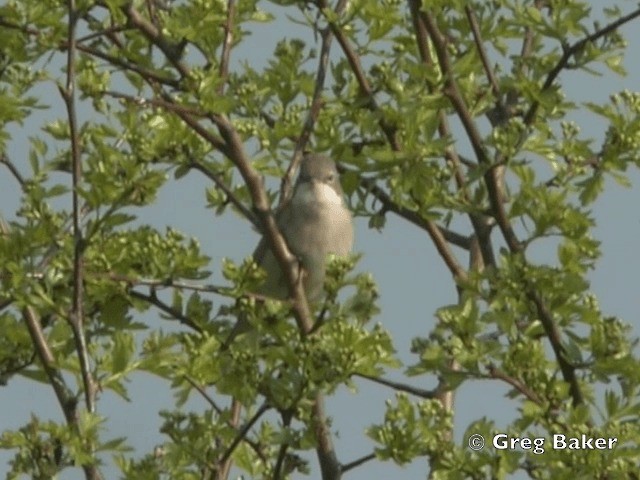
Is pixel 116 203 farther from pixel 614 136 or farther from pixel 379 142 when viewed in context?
pixel 614 136

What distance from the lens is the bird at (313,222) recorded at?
905 centimetres

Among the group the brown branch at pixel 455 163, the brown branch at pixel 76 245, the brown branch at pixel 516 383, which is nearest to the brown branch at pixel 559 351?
the brown branch at pixel 516 383

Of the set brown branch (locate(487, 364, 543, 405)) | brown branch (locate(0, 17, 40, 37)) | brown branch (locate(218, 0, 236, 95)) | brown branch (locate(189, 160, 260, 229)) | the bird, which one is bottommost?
brown branch (locate(487, 364, 543, 405))

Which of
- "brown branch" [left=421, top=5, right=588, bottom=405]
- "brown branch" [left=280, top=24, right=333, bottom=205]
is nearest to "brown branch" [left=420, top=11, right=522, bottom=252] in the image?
"brown branch" [left=421, top=5, right=588, bottom=405]

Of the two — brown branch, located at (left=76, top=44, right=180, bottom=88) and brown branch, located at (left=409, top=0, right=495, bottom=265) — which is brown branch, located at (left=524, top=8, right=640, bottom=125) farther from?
brown branch, located at (left=76, top=44, right=180, bottom=88)

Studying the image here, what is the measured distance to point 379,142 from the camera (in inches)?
285

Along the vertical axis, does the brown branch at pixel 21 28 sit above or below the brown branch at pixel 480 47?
below

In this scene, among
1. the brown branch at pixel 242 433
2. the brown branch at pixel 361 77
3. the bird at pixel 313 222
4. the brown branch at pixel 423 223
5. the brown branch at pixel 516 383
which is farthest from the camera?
the bird at pixel 313 222

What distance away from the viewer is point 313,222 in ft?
30.7

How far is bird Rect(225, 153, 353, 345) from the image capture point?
356 inches

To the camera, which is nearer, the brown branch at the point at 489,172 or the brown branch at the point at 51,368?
the brown branch at the point at 51,368

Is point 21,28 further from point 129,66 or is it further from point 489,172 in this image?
point 489,172

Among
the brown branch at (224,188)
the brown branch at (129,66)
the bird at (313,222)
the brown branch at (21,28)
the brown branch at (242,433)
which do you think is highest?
the bird at (313,222)

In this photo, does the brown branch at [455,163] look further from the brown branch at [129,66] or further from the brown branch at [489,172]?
the brown branch at [129,66]
